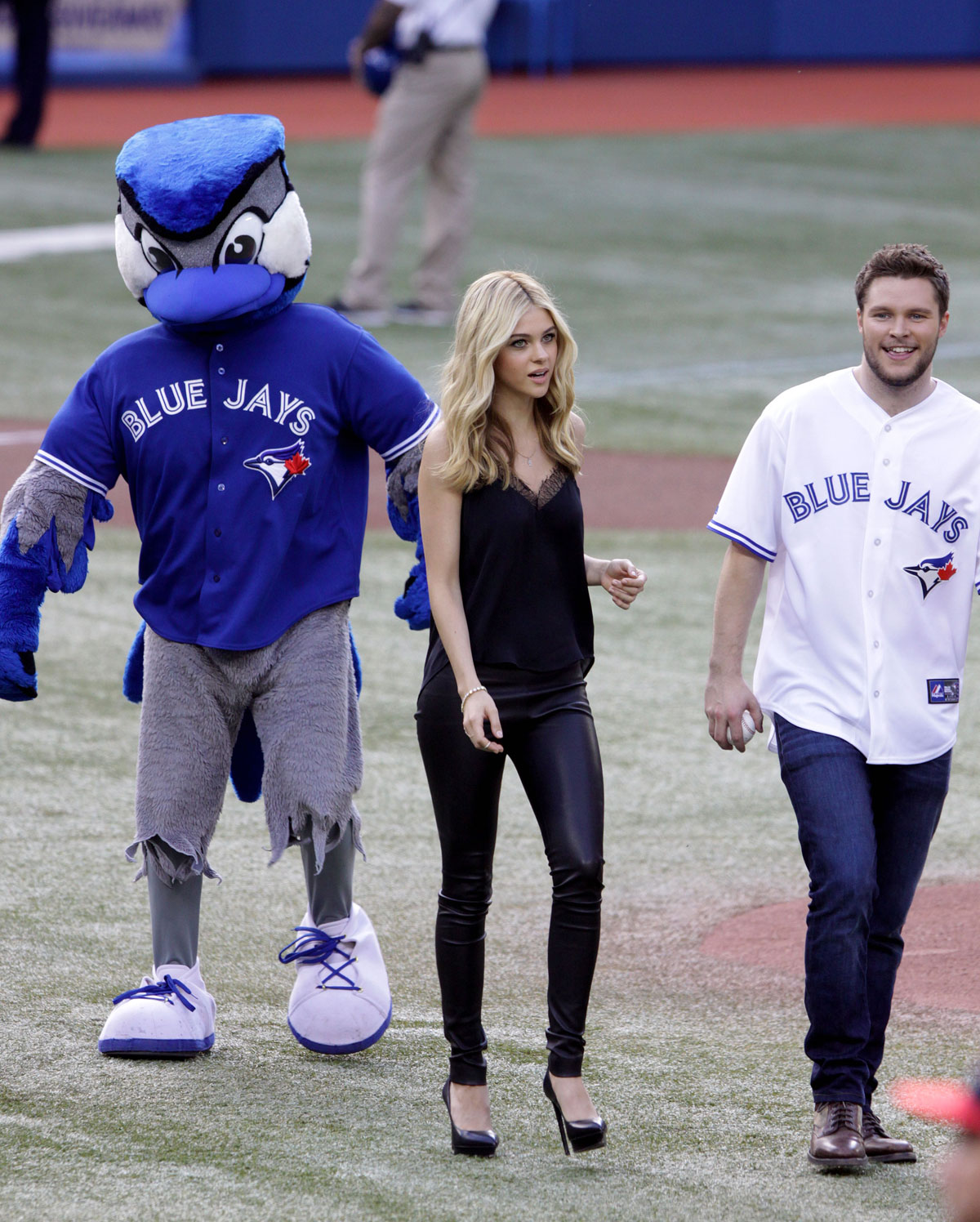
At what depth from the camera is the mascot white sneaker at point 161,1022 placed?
413 cm

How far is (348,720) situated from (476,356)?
0.95 metres

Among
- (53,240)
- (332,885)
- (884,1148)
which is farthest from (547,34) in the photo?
(884,1148)

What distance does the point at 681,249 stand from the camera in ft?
56.2

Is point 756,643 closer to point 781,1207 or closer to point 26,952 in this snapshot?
point 26,952

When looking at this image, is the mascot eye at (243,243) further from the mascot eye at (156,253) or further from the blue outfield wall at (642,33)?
the blue outfield wall at (642,33)

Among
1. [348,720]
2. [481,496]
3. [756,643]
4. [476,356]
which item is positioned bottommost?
[756,643]

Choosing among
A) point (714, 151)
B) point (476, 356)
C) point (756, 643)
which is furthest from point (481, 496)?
point (714, 151)

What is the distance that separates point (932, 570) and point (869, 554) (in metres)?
0.13

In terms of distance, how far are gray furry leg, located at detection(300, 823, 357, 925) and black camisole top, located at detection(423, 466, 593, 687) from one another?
27.4 inches

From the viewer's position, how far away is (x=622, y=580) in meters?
3.94

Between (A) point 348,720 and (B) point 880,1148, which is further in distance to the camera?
(A) point 348,720

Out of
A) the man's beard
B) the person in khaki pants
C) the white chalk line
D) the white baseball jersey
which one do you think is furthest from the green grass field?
the white chalk line

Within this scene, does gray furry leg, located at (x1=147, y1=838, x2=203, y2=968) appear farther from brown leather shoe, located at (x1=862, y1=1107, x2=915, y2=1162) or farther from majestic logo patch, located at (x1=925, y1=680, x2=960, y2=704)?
majestic logo patch, located at (x1=925, y1=680, x2=960, y2=704)

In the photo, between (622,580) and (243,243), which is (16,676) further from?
(622,580)
